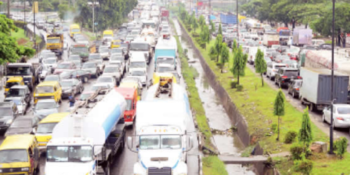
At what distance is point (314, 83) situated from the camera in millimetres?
32156

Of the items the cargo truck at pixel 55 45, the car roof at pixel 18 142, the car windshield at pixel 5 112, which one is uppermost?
the cargo truck at pixel 55 45

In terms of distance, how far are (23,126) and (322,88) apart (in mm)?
17577

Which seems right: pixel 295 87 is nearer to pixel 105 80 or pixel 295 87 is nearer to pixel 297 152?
pixel 105 80

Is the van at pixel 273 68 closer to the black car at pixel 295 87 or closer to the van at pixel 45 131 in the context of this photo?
the black car at pixel 295 87

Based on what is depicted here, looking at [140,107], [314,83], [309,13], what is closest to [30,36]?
[309,13]

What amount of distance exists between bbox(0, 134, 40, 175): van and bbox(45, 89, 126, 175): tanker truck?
1.52m

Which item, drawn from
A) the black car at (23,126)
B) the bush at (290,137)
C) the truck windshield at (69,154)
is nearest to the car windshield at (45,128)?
the black car at (23,126)

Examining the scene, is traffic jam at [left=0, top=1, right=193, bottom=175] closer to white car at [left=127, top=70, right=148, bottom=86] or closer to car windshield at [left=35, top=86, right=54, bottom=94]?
car windshield at [left=35, top=86, right=54, bottom=94]

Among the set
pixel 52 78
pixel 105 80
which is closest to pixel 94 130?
pixel 105 80

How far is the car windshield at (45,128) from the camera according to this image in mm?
25484

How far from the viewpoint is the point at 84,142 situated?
1916cm

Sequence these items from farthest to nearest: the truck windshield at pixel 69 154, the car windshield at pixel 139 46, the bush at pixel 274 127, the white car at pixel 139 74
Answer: the car windshield at pixel 139 46 → the white car at pixel 139 74 → the bush at pixel 274 127 → the truck windshield at pixel 69 154

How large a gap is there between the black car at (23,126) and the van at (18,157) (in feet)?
17.6

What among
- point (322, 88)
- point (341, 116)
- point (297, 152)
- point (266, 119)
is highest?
point (322, 88)
